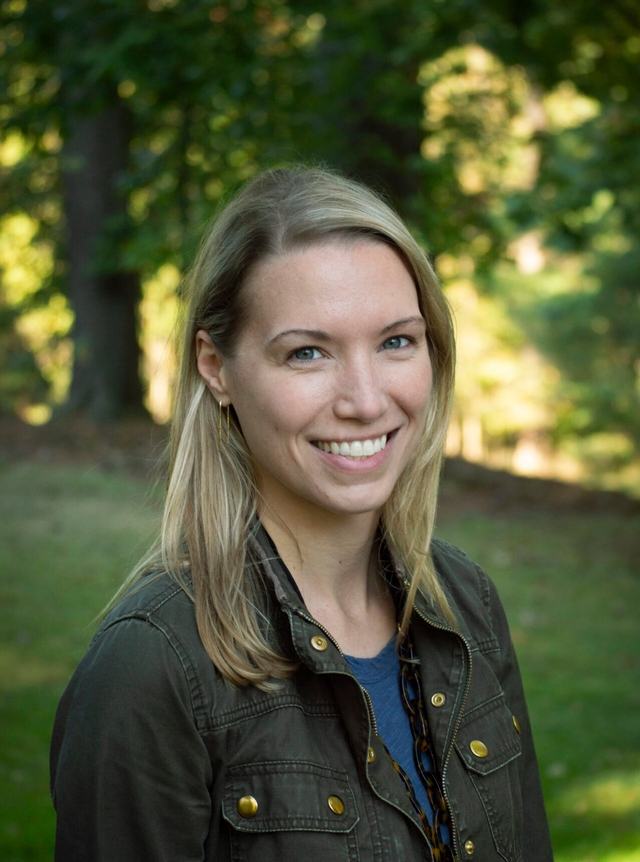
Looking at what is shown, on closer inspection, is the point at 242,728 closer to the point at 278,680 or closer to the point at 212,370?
the point at 278,680

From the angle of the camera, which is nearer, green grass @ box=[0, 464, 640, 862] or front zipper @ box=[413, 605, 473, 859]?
front zipper @ box=[413, 605, 473, 859]

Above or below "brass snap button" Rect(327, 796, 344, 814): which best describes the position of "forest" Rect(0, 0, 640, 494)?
above

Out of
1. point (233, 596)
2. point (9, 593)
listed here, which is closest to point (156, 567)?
point (233, 596)

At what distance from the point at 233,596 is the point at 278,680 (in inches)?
7.2

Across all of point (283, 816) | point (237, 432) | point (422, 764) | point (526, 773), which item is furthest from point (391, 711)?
point (237, 432)

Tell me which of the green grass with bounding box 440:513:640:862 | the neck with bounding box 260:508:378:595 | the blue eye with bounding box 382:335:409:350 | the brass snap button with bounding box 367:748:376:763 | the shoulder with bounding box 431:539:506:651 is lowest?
the green grass with bounding box 440:513:640:862

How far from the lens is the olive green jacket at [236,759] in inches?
66.9

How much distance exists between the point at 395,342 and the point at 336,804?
91cm

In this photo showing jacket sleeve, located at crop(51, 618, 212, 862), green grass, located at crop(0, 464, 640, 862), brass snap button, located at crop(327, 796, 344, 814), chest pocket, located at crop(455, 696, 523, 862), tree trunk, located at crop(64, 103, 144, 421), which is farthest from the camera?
tree trunk, located at crop(64, 103, 144, 421)

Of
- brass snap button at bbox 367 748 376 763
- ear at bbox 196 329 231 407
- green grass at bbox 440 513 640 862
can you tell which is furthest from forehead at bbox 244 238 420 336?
green grass at bbox 440 513 640 862

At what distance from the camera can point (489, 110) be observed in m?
11.5

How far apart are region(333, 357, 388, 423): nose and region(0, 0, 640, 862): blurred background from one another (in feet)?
2.65

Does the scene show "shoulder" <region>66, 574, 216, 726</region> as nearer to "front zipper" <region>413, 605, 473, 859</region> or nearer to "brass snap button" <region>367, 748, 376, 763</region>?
"brass snap button" <region>367, 748, 376, 763</region>

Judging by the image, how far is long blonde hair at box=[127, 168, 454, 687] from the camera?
191cm
